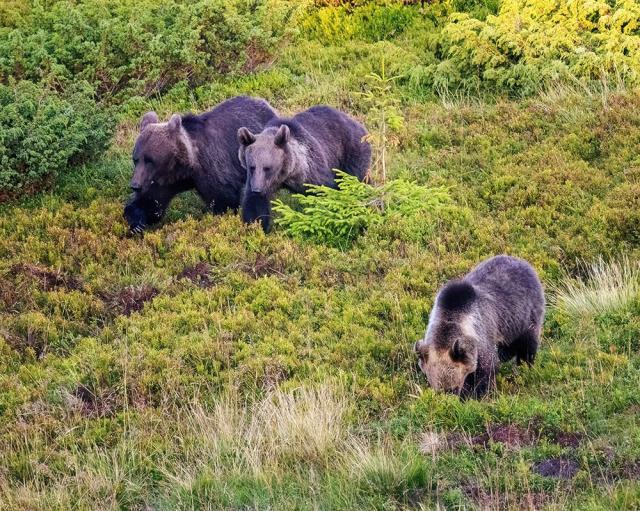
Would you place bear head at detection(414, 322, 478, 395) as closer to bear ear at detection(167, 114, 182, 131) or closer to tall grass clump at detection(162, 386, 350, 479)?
tall grass clump at detection(162, 386, 350, 479)

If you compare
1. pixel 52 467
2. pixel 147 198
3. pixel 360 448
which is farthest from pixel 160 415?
pixel 147 198

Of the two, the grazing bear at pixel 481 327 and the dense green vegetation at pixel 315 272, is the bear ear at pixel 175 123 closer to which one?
the dense green vegetation at pixel 315 272

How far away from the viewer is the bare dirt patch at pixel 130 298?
402 inches

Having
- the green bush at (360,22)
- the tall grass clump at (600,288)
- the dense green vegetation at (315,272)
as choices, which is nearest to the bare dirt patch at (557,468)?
the dense green vegetation at (315,272)

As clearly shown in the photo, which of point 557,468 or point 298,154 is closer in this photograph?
point 557,468

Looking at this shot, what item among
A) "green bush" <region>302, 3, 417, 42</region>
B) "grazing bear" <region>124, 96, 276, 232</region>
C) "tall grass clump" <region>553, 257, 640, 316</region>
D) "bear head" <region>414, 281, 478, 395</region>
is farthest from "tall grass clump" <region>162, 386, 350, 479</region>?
"green bush" <region>302, 3, 417, 42</region>

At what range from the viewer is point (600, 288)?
9656 mm

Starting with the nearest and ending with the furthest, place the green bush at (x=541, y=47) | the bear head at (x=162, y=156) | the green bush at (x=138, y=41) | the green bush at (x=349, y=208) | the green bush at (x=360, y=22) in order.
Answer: the green bush at (x=349, y=208) → the bear head at (x=162, y=156) → the green bush at (x=138, y=41) → the green bush at (x=541, y=47) → the green bush at (x=360, y=22)

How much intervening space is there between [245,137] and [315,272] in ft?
7.29

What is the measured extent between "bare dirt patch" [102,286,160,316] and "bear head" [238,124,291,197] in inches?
76.6

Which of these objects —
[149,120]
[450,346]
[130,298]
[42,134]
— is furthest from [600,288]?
[42,134]

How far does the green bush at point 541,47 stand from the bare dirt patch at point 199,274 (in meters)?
7.47

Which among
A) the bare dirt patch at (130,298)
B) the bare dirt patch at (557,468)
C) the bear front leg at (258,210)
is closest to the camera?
the bare dirt patch at (557,468)

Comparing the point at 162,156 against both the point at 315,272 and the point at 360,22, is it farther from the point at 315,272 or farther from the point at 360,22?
the point at 360,22
